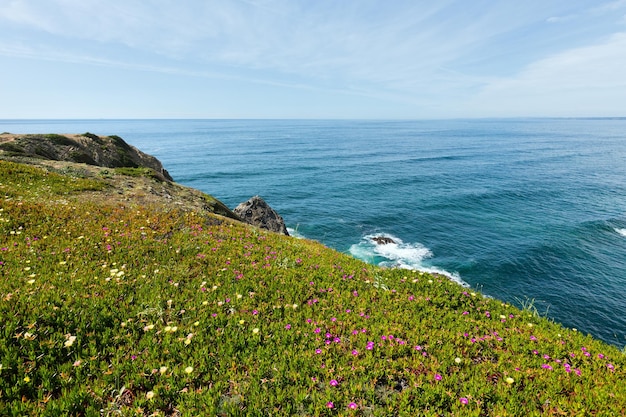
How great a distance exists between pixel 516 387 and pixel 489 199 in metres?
66.6

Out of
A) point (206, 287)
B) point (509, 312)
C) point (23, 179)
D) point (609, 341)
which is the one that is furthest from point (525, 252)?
point (23, 179)

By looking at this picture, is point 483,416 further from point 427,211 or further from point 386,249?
point 427,211

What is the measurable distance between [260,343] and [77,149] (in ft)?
153

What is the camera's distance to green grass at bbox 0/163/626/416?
5242 millimetres

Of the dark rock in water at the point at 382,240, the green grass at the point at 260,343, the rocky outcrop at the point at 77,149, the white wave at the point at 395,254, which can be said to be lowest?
the white wave at the point at 395,254

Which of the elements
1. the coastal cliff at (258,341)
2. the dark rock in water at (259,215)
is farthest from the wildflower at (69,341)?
the dark rock in water at (259,215)

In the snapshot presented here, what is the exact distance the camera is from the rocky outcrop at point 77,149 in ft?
108

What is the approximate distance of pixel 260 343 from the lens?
6766mm

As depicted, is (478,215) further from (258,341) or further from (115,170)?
(258,341)

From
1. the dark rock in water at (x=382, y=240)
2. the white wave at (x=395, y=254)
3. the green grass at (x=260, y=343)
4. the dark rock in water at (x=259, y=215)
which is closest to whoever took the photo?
the green grass at (x=260, y=343)

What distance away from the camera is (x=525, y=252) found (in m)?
39.9

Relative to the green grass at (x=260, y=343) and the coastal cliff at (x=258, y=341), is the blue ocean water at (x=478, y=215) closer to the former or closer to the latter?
the green grass at (x=260, y=343)

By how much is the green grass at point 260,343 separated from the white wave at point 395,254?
89.6ft

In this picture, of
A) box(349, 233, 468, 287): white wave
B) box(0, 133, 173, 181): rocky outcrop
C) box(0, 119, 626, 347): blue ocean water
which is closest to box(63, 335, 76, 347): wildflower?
box(0, 119, 626, 347): blue ocean water
